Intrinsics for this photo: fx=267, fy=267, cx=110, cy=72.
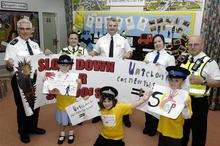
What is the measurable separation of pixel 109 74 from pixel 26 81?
3.67ft

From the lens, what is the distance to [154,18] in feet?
18.7

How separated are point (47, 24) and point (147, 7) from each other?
352cm

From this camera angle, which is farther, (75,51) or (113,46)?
(113,46)

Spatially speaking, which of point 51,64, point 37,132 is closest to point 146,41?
point 51,64

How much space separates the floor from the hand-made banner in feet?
1.63

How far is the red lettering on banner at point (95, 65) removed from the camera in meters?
3.72

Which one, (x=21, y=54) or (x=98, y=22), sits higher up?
(x=98, y=22)

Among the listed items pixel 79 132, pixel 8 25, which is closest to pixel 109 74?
pixel 79 132

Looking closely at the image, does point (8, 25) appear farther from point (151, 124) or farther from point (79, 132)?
point (151, 124)

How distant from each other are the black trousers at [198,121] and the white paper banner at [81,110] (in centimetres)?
115

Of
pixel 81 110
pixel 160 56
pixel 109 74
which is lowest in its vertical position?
pixel 81 110

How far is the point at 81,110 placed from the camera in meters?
3.33

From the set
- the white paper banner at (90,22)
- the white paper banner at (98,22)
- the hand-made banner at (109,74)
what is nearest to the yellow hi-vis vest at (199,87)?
the hand-made banner at (109,74)

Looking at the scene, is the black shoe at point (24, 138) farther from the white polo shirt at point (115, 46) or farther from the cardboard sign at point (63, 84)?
the white polo shirt at point (115, 46)
